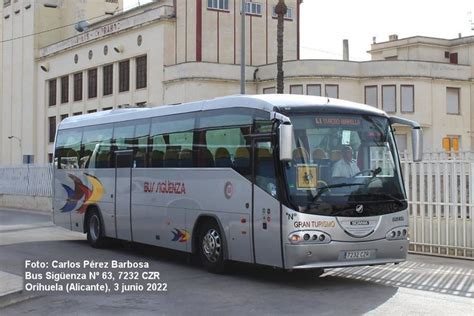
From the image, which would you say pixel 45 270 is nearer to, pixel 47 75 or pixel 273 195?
pixel 273 195

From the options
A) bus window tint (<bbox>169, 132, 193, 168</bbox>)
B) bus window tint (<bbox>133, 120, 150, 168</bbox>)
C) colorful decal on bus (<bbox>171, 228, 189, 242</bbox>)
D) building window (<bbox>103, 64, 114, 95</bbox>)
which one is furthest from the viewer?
building window (<bbox>103, 64, 114, 95</bbox>)

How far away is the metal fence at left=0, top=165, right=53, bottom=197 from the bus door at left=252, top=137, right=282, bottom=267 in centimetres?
2558

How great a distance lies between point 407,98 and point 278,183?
39.6 m

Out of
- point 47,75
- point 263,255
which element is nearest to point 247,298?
point 263,255

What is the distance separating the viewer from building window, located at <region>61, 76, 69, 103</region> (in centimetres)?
6340

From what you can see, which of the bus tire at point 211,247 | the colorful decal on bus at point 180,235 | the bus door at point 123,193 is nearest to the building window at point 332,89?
the bus door at point 123,193

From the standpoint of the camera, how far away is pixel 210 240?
13164mm

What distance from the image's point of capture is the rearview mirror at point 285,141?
10.8 meters

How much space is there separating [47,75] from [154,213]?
53995mm

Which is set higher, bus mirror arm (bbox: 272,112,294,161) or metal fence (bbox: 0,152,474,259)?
bus mirror arm (bbox: 272,112,294,161)

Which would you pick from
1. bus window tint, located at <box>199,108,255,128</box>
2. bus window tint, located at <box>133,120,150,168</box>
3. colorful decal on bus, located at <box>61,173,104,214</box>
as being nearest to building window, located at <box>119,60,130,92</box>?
colorful decal on bus, located at <box>61,173,104,214</box>

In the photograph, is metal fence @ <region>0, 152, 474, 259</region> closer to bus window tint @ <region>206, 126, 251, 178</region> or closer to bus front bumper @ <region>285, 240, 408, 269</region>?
bus front bumper @ <region>285, 240, 408, 269</region>

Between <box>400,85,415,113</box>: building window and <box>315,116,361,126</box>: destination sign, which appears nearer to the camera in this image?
<box>315,116,361,126</box>: destination sign

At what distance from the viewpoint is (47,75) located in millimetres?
66062
